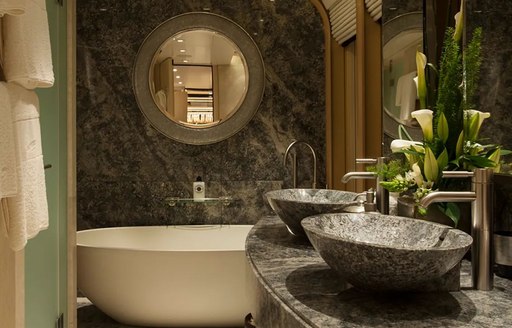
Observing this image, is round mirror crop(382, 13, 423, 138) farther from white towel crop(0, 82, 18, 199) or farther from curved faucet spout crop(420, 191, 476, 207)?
white towel crop(0, 82, 18, 199)

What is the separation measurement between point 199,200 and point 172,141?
1.80 ft

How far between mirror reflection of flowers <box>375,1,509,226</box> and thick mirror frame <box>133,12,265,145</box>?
232cm

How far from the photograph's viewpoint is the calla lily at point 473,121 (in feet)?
4.33

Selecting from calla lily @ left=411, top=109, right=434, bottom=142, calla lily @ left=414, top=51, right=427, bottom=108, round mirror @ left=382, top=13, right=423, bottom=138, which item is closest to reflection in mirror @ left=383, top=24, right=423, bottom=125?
round mirror @ left=382, top=13, right=423, bottom=138

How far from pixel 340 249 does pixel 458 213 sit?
574mm

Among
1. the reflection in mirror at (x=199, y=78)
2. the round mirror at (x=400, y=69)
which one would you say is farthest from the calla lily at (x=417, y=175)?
the reflection in mirror at (x=199, y=78)

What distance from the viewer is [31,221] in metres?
1.52

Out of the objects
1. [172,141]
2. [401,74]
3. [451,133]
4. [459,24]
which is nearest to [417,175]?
[451,133]

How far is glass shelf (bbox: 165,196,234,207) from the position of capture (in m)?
3.63

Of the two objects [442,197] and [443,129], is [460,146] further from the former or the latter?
[442,197]

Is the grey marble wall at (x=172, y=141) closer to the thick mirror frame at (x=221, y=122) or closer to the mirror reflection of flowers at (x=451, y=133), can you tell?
the thick mirror frame at (x=221, y=122)

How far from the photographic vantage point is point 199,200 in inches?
142

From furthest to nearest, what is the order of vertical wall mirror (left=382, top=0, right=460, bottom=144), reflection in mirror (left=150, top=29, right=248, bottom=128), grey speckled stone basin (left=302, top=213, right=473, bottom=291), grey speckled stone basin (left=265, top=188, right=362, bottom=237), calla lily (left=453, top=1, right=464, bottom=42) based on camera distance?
reflection in mirror (left=150, top=29, right=248, bottom=128) < vertical wall mirror (left=382, top=0, right=460, bottom=144) < grey speckled stone basin (left=265, top=188, right=362, bottom=237) < calla lily (left=453, top=1, right=464, bottom=42) < grey speckled stone basin (left=302, top=213, right=473, bottom=291)

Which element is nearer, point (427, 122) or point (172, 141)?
point (427, 122)
